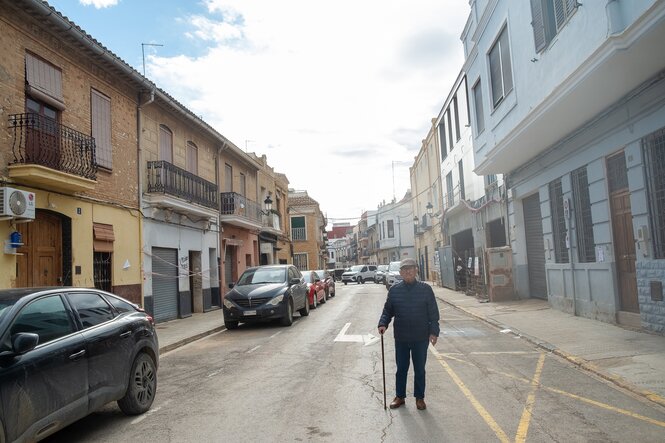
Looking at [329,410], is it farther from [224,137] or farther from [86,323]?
[224,137]

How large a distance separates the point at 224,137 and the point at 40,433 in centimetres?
1822

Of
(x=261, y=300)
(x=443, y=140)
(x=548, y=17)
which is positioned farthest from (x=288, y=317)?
(x=443, y=140)

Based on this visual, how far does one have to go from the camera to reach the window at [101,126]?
516 inches

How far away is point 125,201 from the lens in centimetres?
1428

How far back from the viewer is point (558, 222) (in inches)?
536

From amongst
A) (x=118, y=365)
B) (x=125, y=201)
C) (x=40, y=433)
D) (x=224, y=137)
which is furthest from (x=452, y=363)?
(x=224, y=137)

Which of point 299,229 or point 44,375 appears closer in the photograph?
point 44,375

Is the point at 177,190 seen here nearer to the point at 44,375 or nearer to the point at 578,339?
the point at 578,339

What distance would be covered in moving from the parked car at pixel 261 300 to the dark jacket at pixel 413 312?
7.76 metres

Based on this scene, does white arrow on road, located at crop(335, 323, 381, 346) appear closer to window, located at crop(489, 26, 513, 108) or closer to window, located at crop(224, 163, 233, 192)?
window, located at crop(489, 26, 513, 108)

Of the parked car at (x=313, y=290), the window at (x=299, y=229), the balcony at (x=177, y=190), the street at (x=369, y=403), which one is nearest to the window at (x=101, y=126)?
the balcony at (x=177, y=190)

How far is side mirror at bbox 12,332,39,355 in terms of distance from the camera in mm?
3895

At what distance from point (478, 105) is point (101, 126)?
39.2 feet

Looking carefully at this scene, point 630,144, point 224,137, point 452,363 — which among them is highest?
point 224,137
